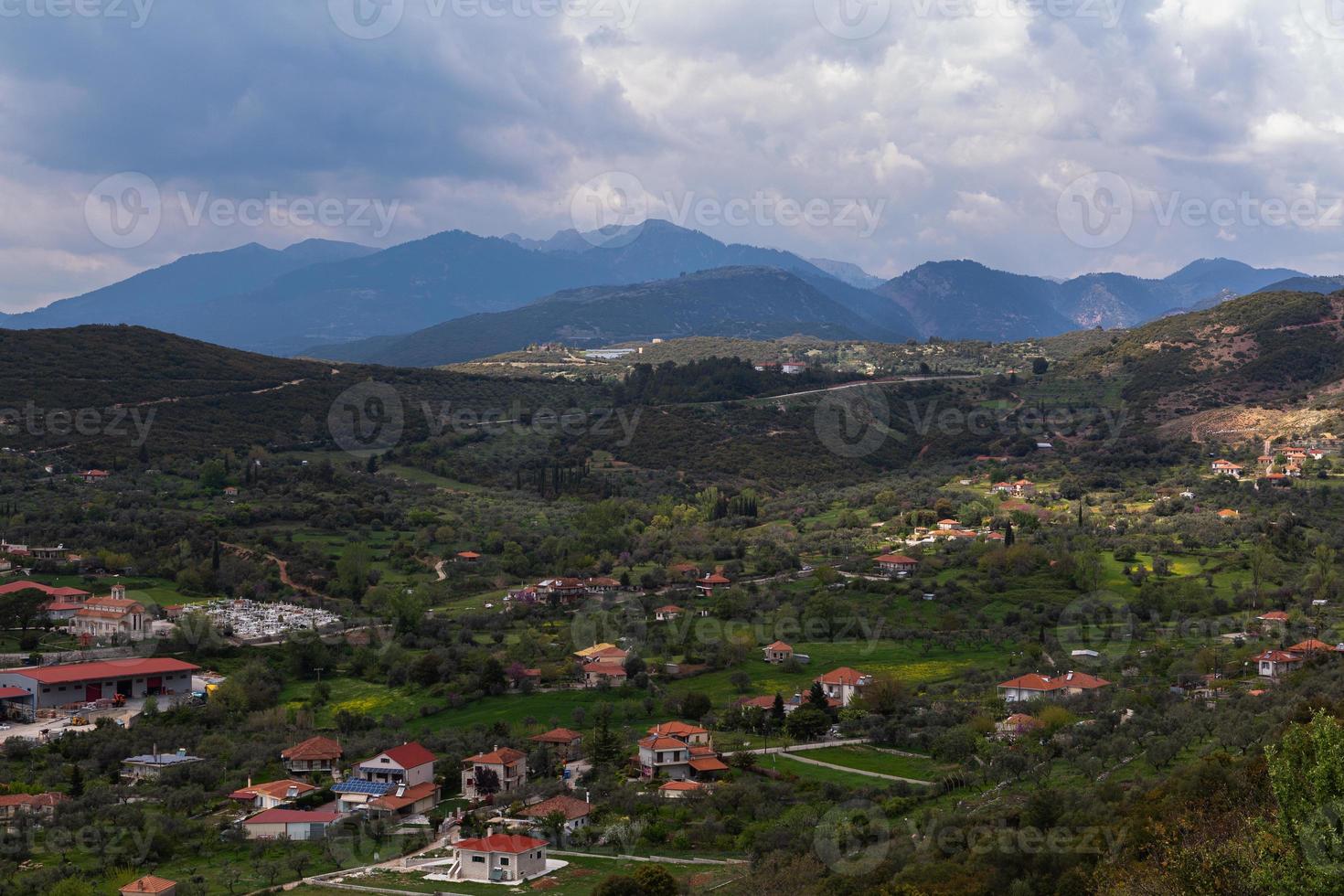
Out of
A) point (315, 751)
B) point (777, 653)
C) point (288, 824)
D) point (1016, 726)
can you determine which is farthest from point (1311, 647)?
point (288, 824)

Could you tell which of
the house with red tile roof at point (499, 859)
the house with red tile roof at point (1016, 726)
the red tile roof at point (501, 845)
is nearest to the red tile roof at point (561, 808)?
the red tile roof at point (501, 845)

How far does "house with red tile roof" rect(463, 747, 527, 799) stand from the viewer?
96.7 ft

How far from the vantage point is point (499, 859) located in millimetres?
24000

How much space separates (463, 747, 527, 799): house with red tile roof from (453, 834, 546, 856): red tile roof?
424 centimetres

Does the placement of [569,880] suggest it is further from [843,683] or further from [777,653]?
[777,653]

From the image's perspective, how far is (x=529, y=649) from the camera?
4088cm

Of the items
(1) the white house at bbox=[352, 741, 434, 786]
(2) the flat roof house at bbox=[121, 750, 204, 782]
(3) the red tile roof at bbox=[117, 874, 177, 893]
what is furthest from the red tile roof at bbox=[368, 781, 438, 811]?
(3) the red tile roof at bbox=[117, 874, 177, 893]

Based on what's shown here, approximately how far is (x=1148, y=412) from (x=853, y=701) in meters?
55.3

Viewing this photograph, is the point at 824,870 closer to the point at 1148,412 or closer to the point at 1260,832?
the point at 1260,832

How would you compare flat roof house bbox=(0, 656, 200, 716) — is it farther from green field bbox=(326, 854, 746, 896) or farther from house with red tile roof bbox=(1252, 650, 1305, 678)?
house with red tile roof bbox=(1252, 650, 1305, 678)

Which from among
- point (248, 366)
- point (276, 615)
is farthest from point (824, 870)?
point (248, 366)

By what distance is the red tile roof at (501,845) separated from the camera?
24.1m

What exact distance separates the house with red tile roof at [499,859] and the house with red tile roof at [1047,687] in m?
14.7

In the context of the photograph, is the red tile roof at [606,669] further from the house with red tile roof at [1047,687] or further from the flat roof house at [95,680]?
the flat roof house at [95,680]
